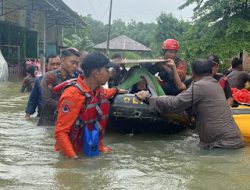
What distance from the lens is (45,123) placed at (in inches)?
270

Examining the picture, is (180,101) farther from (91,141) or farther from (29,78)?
(29,78)

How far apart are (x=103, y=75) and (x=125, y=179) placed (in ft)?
3.22

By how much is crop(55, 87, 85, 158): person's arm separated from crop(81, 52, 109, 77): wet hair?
0.83 feet

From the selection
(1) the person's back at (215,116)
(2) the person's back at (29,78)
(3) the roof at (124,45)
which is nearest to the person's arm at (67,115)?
(1) the person's back at (215,116)

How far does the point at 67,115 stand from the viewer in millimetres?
4148

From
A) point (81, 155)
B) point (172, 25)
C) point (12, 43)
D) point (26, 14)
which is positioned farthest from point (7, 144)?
point (172, 25)

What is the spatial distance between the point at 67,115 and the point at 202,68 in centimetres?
200

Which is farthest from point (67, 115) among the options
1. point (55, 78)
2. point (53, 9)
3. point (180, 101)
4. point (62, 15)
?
point (62, 15)

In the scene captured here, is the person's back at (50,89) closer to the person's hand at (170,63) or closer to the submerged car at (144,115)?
the submerged car at (144,115)

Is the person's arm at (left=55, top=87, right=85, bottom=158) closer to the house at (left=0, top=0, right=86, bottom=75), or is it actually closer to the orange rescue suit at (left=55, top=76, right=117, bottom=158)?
the orange rescue suit at (left=55, top=76, right=117, bottom=158)

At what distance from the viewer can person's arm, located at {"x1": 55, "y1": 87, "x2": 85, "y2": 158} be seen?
4.15 meters

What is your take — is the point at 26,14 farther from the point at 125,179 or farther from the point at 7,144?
the point at 125,179

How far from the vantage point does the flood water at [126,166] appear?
4004 millimetres

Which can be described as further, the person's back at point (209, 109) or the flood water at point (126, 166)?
the person's back at point (209, 109)
